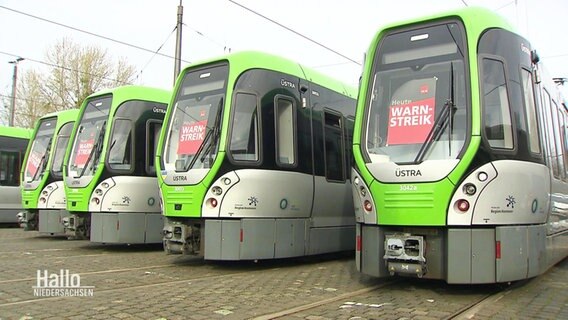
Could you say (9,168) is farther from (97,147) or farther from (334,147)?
(334,147)

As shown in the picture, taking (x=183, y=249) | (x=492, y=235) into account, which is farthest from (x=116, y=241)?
(x=492, y=235)

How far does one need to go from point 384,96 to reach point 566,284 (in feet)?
13.3

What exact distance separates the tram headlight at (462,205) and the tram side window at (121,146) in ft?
26.3

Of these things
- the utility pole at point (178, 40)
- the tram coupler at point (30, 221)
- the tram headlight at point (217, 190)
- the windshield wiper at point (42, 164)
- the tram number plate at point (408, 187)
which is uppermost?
the utility pole at point (178, 40)

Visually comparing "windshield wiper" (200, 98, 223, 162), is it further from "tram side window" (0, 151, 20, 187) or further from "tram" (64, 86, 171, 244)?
"tram side window" (0, 151, 20, 187)

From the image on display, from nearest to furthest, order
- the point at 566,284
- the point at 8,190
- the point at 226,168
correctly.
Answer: the point at 566,284
the point at 226,168
the point at 8,190

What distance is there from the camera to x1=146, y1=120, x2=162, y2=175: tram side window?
12406 mm

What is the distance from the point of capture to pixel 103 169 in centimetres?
1191

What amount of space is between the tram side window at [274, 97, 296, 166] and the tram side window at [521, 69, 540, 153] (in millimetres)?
4056

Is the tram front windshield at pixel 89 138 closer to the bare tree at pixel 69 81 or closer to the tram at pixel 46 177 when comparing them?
the tram at pixel 46 177

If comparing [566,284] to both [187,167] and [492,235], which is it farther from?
[187,167]

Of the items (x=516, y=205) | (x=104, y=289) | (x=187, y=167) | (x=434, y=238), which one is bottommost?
(x=104, y=289)

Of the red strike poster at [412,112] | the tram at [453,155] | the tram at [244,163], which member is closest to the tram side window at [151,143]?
the tram at [244,163]

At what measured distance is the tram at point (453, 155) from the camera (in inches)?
251
